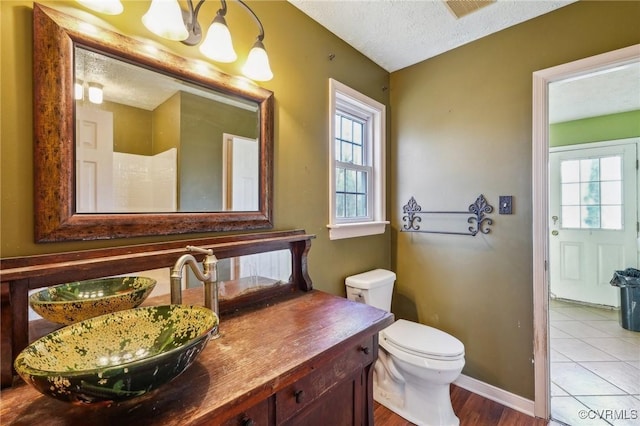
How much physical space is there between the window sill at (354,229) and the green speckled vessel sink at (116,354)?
1080 millimetres

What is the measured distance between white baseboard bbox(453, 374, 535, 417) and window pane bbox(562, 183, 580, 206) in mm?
3004

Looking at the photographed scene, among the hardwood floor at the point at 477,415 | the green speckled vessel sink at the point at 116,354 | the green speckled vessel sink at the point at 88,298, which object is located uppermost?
the green speckled vessel sink at the point at 88,298

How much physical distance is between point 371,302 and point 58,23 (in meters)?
1.92

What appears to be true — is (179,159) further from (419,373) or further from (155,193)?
(419,373)

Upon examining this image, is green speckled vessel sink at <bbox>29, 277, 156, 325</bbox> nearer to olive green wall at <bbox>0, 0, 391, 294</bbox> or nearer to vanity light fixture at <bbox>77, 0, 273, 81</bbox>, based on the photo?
olive green wall at <bbox>0, 0, 391, 294</bbox>

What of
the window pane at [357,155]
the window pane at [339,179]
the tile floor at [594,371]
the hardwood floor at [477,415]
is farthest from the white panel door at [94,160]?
the tile floor at [594,371]

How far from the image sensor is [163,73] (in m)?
1.11

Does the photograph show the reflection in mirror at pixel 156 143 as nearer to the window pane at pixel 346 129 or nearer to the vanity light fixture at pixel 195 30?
the vanity light fixture at pixel 195 30

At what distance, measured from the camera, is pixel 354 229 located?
6.45 ft

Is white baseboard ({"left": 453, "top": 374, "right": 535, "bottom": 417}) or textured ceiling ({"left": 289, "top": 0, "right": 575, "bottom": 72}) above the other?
textured ceiling ({"left": 289, "top": 0, "right": 575, "bottom": 72})

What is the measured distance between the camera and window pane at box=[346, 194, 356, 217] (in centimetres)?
210

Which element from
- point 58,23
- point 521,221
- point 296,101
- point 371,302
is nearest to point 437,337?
point 371,302

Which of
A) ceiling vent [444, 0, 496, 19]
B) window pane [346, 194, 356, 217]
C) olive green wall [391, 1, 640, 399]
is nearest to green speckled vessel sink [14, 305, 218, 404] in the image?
window pane [346, 194, 356, 217]

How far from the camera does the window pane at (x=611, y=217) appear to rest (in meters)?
3.30
